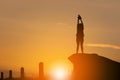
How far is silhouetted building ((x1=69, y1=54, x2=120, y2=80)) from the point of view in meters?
32.4

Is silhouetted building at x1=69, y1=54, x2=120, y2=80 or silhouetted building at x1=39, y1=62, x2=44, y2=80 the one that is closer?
silhouetted building at x1=69, y1=54, x2=120, y2=80

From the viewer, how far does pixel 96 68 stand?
106 ft

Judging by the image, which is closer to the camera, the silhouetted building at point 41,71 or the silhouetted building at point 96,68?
the silhouetted building at point 96,68

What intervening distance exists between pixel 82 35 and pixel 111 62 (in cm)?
363

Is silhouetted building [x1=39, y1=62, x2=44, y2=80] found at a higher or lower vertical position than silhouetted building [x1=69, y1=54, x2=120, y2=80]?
lower

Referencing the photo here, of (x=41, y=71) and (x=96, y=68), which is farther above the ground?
(x=96, y=68)

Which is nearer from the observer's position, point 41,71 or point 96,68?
point 96,68

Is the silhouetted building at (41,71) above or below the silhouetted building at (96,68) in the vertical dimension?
below

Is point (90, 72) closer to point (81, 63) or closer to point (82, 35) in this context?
point (81, 63)

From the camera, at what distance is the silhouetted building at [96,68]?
32.4 meters

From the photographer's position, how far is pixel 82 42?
35.1 meters

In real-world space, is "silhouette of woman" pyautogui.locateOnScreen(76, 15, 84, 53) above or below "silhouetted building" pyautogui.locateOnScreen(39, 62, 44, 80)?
above

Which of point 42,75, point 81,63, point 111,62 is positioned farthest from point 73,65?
point 42,75

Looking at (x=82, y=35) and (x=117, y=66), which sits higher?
(x=82, y=35)
